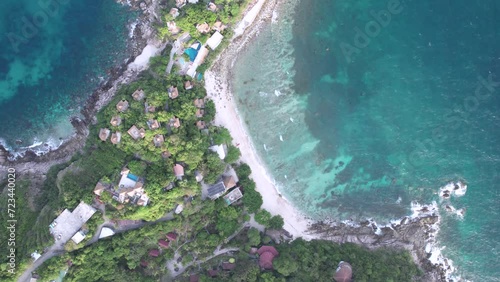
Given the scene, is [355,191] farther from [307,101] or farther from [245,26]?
[245,26]

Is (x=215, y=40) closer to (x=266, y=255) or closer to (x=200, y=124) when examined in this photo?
(x=200, y=124)

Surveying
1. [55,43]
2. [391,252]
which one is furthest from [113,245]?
[391,252]

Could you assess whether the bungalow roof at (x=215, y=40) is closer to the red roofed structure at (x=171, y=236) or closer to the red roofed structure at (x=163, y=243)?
the red roofed structure at (x=171, y=236)

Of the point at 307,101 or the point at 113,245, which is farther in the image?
the point at 307,101

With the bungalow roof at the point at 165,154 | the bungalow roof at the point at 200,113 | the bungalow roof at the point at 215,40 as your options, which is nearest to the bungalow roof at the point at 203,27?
the bungalow roof at the point at 215,40

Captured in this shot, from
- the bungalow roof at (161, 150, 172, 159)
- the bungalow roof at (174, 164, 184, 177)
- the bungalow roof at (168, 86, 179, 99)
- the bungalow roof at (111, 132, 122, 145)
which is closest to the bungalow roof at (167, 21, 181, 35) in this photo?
the bungalow roof at (168, 86, 179, 99)

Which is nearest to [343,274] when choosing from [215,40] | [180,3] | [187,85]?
[187,85]
